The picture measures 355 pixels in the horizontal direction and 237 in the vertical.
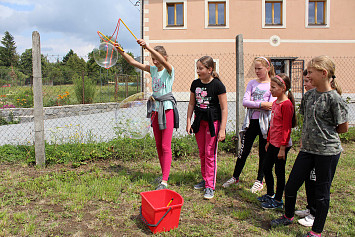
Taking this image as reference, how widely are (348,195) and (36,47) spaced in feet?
16.3

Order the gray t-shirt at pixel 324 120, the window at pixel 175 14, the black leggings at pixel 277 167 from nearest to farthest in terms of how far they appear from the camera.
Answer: the gray t-shirt at pixel 324 120 < the black leggings at pixel 277 167 < the window at pixel 175 14

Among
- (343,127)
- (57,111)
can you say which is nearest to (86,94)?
(57,111)

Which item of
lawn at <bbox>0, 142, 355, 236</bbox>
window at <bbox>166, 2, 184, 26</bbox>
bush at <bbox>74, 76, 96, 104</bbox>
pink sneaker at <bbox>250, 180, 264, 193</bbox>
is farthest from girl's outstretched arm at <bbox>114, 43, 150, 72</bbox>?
window at <bbox>166, 2, 184, 26</bbox>

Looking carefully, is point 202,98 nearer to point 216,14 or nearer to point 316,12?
point 216,14

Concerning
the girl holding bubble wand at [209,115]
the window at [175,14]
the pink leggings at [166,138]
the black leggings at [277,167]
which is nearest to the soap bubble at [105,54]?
the pink leggings at [166,138]

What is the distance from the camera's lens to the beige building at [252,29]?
55.5 ft

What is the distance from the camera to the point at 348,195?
3.53m

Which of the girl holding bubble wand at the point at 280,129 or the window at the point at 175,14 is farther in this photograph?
the window at the point at 175,14

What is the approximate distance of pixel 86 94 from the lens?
12.4 m

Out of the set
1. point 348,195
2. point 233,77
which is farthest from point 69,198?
point 233,77

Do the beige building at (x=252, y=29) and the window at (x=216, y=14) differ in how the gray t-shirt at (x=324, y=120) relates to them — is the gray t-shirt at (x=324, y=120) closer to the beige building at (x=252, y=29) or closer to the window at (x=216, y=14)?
the beige building at (x=252, y=29)

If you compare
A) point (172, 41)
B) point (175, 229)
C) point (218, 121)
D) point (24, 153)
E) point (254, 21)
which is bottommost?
point (175, 229)

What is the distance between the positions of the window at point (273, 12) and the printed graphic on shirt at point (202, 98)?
15685 mm

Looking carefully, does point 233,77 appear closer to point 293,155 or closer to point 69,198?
point 293,155
